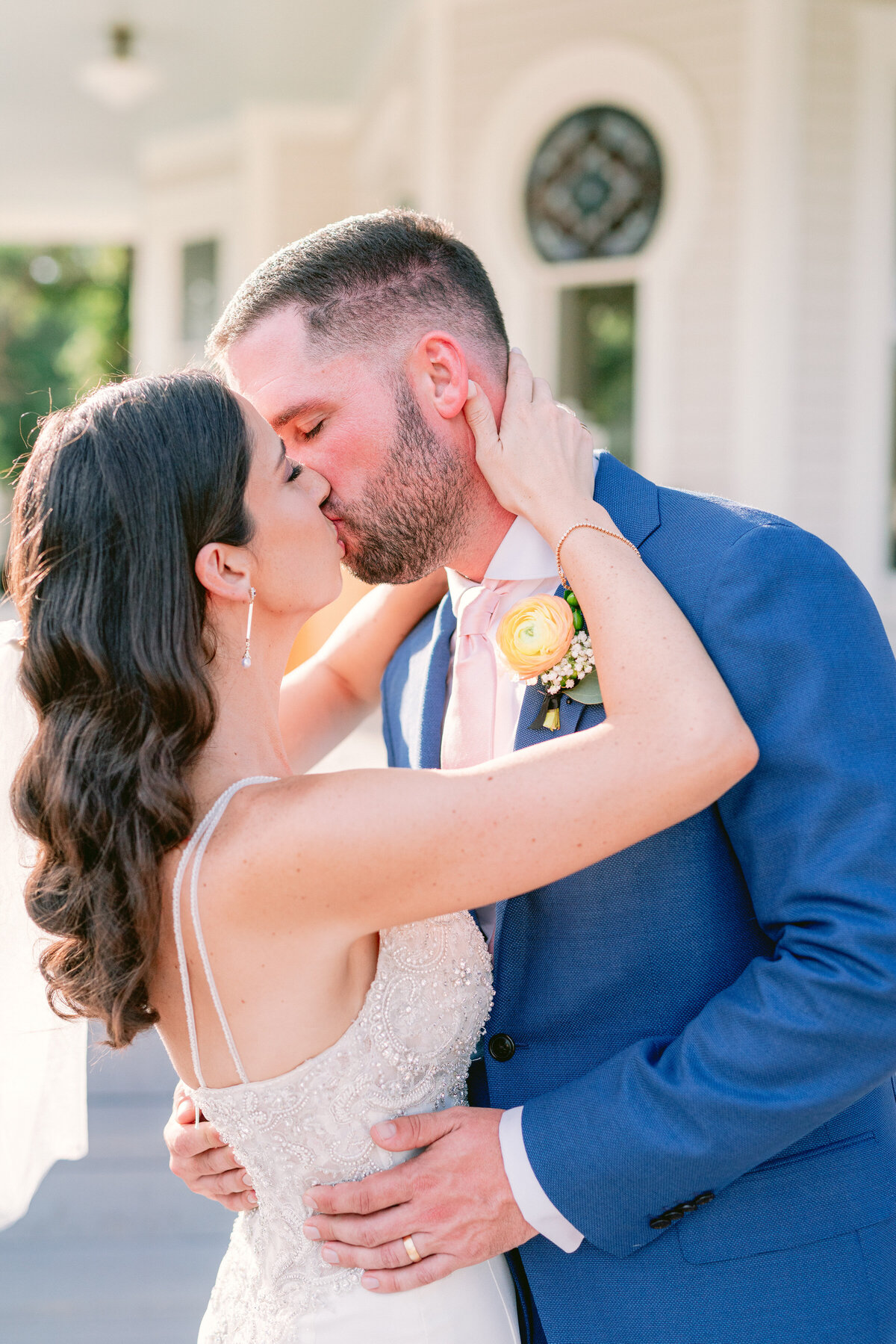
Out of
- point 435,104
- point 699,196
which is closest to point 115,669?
point 699,196

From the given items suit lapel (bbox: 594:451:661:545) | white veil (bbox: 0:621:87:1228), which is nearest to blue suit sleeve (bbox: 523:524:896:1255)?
suit lapel (bbox: 594:451:661:545)

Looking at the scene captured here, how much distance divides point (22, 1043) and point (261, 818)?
119 cm

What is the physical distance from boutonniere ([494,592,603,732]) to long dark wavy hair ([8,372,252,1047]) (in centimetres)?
51

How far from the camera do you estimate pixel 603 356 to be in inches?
302

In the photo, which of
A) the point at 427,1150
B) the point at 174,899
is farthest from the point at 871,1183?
the point at 174,899

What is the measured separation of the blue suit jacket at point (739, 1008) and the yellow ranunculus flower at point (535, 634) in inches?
3.5

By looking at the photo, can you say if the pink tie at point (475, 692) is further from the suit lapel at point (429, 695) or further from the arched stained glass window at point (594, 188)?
the arched stained glass window at point (594, 188)

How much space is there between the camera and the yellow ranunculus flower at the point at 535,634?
6.33 feet

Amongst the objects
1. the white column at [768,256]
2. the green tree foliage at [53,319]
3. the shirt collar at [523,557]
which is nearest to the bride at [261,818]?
the shirt collar at [523,557]

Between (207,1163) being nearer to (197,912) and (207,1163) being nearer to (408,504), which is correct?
(197,912)

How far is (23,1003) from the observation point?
2.46 meters

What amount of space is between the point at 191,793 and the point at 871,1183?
1.22 meters

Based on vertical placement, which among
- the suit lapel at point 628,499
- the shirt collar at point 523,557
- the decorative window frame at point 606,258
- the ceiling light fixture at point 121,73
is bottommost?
the shirt collar at point 523,557

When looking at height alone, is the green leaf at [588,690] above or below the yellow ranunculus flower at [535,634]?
below
